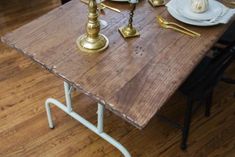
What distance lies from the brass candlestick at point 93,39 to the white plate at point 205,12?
391 millimetres

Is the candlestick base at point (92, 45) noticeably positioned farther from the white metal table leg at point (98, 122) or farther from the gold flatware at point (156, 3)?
the gold flatware at point (156, 3)

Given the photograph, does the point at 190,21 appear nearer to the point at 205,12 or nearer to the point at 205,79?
the point at 205,12

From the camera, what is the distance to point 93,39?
3.22 feet

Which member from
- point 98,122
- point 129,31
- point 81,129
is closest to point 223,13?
point 129,31

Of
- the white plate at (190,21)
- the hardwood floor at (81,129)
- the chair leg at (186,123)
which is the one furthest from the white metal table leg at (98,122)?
the white plate at (190,21)

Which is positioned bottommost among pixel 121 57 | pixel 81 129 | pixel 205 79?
pixel 81 129

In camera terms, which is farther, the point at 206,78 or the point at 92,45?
the point at 206,78

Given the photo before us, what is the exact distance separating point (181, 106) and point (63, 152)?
0.76 meters

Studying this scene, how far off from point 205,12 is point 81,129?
89 centimetres

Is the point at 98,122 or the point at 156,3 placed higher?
the point at 156,3

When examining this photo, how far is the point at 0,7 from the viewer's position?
8.41ft

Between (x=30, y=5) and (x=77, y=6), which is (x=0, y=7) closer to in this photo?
(x=30, y=5)

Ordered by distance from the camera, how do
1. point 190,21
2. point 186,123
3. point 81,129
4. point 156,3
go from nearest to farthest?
point 190,21
point 156,3
point 186,123
point 81,129

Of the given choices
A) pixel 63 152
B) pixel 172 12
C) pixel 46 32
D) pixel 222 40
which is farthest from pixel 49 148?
pixel 222 40
